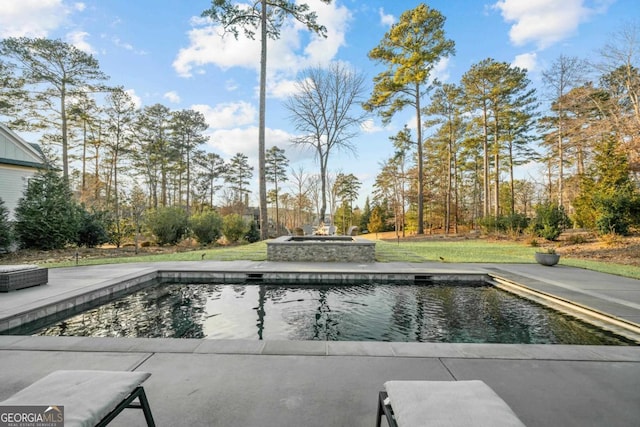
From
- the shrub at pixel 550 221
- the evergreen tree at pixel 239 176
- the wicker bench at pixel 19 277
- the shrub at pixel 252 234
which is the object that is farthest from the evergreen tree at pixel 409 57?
the wicker bench at pixel 19 277

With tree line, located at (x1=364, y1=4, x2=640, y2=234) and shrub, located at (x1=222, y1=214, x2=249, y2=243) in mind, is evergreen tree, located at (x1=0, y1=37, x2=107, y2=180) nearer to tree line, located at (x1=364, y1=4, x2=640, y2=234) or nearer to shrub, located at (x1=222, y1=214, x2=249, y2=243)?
shrub, located at (x1=222, y1=214, x2=249, y2=243)

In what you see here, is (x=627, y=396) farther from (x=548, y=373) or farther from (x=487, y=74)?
(x=487, y=74)

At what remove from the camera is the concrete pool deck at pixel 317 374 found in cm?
191

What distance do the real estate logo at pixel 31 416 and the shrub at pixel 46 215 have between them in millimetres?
13677

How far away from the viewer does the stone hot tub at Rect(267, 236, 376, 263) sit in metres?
8.89

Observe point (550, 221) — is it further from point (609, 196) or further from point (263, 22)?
point (263, 22)

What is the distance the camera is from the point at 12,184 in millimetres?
13766

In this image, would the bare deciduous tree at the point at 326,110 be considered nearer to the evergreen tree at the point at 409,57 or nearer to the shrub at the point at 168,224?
the evergreen tree at the point at 409,57

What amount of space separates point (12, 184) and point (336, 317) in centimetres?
1737

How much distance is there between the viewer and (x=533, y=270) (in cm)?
748

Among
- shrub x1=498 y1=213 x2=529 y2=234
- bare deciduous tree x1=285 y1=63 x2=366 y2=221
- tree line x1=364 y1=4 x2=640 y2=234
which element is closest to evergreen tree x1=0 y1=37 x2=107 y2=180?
bare deciduous tree x1=285 y1=63 x2=366 y2=221

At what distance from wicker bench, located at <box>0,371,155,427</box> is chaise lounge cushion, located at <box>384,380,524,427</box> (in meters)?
1.23

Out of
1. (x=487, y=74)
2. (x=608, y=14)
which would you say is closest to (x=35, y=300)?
(x=608, y=14)

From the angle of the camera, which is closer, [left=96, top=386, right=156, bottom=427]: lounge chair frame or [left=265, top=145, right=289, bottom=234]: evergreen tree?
[left=96, top=386, right=156, bottom=427]: lounge chair frame
